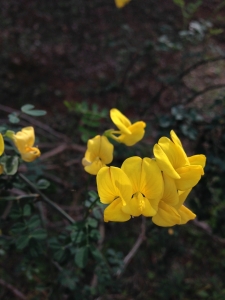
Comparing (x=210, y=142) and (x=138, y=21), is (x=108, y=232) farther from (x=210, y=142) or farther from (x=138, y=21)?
(x=138, y=21)

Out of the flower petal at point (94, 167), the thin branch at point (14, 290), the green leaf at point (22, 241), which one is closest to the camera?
the flower petal at point (94, 167)

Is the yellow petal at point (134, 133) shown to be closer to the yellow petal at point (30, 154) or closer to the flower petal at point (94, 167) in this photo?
the flower petal at point (94, 167)

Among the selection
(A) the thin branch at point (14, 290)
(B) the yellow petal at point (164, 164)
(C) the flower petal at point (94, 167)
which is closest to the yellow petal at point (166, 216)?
(B) the yellow petal at point (164, 164)

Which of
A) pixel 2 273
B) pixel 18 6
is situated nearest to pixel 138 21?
pixel 18 6

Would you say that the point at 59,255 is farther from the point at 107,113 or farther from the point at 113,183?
the point at 107,113

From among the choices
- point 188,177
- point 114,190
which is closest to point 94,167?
point 114,190
